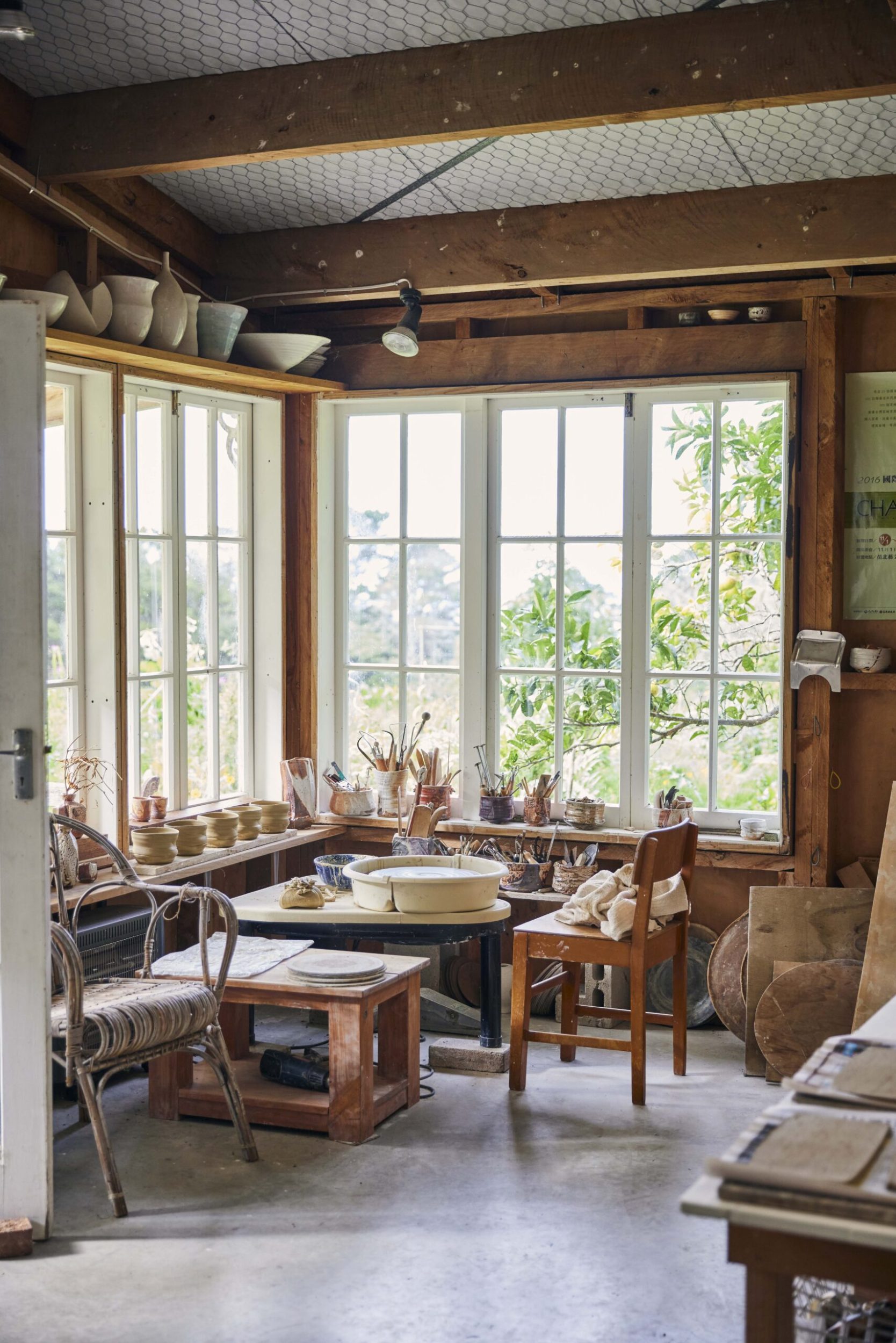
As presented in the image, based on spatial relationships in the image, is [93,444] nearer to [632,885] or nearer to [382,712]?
[382,712]

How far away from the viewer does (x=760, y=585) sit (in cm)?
553

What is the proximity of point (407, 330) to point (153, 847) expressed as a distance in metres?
2.18

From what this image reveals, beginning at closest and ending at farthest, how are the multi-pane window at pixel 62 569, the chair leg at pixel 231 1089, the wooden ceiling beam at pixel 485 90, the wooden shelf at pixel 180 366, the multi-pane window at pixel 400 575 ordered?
1. the wooden ceiling beam at pixel 485 90
2. the chair leg at pixel 231 1089
3. the wooden shelf at pixel 180 366
4. the multi-pane window at pixel 62 569
5. the multi-pane window at pixel 400 575

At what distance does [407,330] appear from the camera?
16.6 feet

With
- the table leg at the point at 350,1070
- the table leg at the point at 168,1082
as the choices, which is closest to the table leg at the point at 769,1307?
the table leg at the point at 350,1070

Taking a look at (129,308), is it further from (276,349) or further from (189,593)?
(189,593)

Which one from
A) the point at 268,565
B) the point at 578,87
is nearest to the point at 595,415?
the point at 268,565

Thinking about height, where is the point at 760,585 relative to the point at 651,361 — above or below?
below

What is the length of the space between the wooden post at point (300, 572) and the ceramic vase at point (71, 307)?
141cm

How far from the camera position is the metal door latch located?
3.46m

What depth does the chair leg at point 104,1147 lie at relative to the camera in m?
3.65

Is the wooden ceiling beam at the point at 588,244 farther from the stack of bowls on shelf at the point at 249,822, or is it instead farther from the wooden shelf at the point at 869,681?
the stack of bowls on shelf at the point at 249,822

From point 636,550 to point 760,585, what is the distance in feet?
1.77

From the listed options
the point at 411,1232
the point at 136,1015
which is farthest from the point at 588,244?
the point at 411,1232
